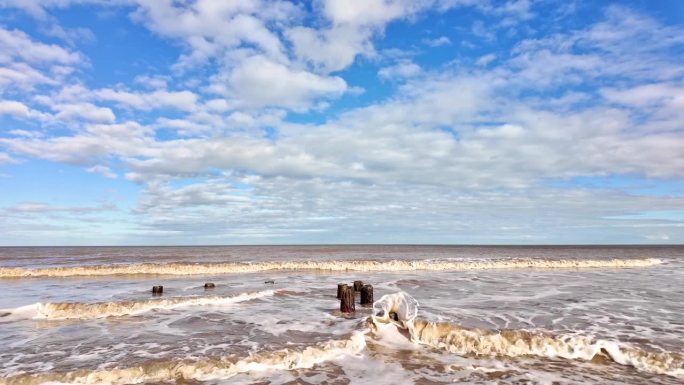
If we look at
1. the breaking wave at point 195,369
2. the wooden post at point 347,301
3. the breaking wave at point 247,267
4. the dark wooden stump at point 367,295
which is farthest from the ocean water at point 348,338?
the breaking wave at point 247,267

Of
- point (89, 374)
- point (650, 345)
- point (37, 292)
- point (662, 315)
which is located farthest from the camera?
point (37, 292)

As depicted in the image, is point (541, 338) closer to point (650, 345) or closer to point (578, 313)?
point (650, 345)

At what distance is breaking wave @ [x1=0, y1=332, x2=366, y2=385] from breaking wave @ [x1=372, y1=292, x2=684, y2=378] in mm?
2425

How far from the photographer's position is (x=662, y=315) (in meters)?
14.8

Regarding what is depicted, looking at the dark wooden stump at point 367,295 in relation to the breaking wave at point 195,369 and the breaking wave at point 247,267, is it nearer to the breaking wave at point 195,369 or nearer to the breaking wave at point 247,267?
the breaking wave at point 195,369

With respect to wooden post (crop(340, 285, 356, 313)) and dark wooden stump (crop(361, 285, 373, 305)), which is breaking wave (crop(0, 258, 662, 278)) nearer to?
dark wooden stump (crop(361, 285, 373, 305))

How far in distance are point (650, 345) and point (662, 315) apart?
543 cm

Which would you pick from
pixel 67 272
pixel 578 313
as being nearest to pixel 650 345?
pixel 578 313

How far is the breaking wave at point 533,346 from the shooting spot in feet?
30.9

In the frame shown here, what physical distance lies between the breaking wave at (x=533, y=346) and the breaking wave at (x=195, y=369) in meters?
2.42

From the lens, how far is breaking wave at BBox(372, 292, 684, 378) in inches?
371

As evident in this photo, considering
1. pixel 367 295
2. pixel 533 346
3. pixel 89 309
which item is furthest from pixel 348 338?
pixel 89 309

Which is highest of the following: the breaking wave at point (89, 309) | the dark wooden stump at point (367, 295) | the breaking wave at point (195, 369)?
the dark wooden stump at point (367, 295)

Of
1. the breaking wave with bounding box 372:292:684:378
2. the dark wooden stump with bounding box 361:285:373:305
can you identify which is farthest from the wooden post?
the breaking wave with bounding box 372:292:684:378
